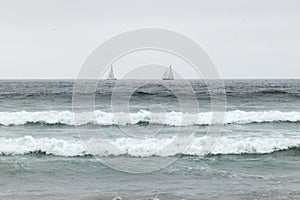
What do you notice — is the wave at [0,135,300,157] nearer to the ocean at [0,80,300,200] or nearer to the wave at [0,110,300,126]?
the ocean at [0,80,300,200]

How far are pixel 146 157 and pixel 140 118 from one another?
9.81 meters

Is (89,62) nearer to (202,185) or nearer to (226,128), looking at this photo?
(202,185)

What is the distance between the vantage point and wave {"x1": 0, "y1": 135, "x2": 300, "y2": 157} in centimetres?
1778

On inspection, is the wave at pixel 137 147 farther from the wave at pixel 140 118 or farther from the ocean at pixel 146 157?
the wave at pixel 140 118

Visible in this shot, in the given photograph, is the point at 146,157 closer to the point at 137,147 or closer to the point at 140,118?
the point at 137,147

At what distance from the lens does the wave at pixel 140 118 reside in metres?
25.7

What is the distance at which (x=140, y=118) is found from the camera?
27.0 m

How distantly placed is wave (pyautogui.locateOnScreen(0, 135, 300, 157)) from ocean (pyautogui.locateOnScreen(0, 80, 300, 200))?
37mm

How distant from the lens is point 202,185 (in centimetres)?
A: 1277

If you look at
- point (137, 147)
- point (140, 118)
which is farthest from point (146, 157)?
point (140, 118)

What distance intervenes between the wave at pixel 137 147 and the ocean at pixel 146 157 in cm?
4

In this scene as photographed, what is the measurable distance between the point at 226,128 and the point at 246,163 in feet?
24.6

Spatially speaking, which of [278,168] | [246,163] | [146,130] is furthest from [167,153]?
[146,130]

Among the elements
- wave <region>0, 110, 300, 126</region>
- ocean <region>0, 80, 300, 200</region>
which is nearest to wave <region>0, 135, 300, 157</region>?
ocean <region>0, 80, 300, 200</region>
